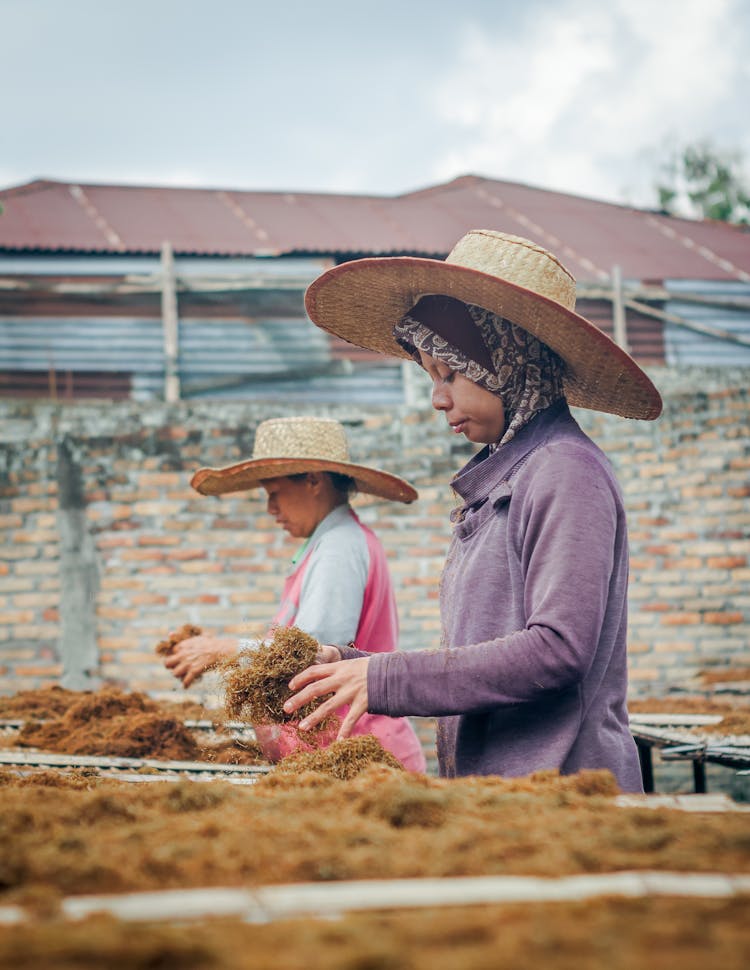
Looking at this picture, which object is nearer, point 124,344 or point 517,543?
point 517,543

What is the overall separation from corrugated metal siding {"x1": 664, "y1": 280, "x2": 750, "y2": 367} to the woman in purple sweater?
29.2 ft

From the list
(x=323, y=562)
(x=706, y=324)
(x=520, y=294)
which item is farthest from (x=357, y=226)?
(x=520, y=294)

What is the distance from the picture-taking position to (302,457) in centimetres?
374

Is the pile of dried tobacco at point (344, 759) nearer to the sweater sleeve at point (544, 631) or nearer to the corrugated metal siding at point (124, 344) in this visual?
the sweater sleeve at point (544, 631)

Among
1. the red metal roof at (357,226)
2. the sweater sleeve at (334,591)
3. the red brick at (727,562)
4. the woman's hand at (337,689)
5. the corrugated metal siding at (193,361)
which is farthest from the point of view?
the red metal roof at (357,226)

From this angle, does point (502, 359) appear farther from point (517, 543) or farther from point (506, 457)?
point (517, 543)

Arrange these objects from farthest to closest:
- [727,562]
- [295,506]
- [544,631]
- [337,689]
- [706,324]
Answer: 1. [706,324]
2. [727,562]
3. [295,506]
4. [337,689]
5. [544,631]

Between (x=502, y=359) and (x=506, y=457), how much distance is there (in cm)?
20

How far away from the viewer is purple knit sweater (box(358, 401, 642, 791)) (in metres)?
1.91

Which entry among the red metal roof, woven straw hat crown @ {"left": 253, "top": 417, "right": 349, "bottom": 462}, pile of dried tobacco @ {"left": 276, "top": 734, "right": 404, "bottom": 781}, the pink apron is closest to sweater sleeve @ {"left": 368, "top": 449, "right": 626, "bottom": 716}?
pile of dried tobacco @ {"left": 276, "top": 734, "right": 404, "bottom": 781}

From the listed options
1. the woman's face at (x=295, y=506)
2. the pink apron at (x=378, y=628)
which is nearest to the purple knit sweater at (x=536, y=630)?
the pink apron at (x=378, y=628)

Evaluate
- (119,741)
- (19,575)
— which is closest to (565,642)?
(119,741)

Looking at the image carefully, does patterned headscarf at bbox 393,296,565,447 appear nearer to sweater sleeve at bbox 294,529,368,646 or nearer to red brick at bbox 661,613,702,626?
sweater sleeve at bbox 294,529,368,646

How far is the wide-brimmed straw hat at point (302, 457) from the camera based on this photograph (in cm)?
374
